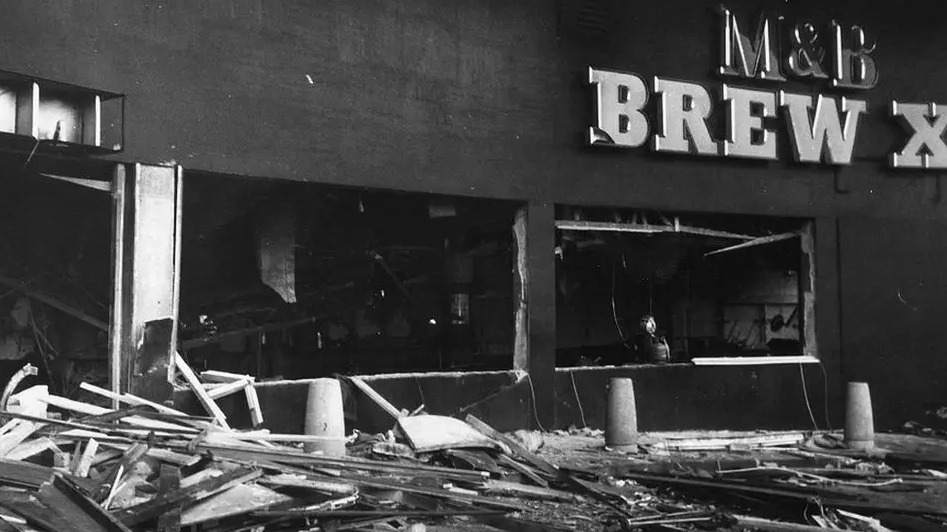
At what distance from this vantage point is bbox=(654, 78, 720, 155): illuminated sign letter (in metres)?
13.8

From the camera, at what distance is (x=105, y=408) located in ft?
31.3

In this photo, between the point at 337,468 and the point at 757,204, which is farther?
the point at 757,204

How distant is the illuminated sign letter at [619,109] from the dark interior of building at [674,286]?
112 cm

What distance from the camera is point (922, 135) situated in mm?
15484

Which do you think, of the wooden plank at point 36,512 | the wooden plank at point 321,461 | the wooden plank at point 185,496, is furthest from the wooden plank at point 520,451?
the wooden plank at point 36,512

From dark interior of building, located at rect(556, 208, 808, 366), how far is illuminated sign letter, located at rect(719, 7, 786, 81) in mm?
2277

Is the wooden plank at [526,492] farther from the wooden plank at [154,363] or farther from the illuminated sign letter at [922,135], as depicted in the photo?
the illuminated sign letter at [922,135]

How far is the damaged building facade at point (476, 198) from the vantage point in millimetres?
10031

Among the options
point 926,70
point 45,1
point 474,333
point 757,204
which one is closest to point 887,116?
point 926,70

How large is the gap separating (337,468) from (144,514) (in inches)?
84.9

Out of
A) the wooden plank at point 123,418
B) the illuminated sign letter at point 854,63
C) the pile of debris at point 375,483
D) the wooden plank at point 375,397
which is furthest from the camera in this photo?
the illuminated sign letter at point 854,63

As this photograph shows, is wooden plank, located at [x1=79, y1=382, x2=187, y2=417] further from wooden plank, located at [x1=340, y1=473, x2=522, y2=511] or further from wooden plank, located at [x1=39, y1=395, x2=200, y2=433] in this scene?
wooden plank, located at [x1=340, y1=473, x2=522, y2=511]

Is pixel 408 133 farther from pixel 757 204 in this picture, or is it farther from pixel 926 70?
pixel 926 70

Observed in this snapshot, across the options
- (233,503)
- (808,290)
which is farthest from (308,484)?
(808,290)
